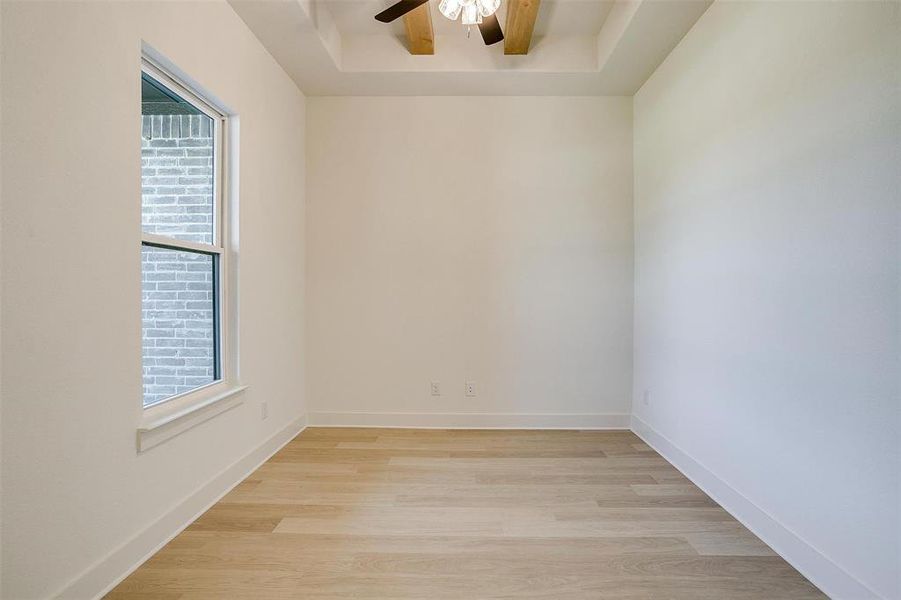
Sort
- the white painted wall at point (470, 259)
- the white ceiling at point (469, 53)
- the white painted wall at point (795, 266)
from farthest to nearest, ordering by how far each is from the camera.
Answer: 1. the white painted wall at point (470, 259)
2. the white ceiling at point (469, 53)
3. the white painted wall at point (795, 266)

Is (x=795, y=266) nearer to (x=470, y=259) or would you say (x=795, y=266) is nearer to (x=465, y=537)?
(x=465, y=537)

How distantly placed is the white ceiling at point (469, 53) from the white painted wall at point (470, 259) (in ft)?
0.64

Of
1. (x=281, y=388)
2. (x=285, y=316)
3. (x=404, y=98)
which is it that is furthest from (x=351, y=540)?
(x=404, y=98)

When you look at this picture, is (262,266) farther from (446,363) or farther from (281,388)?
(446,363)

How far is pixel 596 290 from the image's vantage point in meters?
3.47

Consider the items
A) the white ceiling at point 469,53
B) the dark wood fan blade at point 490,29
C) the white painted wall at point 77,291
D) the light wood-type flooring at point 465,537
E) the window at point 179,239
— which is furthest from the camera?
the white ceiling at point 469,53

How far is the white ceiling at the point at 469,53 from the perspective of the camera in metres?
2.67

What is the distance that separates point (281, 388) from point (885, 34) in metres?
3.50

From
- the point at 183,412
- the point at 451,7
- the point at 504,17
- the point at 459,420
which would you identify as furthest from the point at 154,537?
the point at 504,17

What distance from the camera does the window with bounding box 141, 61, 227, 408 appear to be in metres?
1.86

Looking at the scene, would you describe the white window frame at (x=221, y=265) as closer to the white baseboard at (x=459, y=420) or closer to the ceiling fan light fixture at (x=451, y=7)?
the white baseboard at (x=459, y=420)

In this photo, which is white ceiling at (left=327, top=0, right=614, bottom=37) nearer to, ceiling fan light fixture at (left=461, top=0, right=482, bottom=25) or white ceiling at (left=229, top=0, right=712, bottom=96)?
white ceiling at (left=229, top=0, right=712, bottom=96)

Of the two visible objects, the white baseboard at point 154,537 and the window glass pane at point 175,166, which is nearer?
the white baseboard at point 154,537

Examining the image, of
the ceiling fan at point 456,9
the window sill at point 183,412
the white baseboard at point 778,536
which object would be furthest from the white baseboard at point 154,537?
the white baseboard at point 778,536
